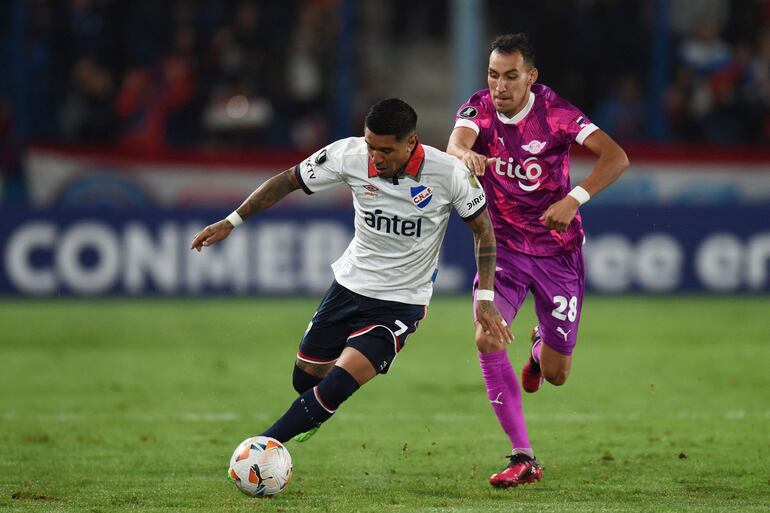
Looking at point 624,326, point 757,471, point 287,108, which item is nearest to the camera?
point 757,471

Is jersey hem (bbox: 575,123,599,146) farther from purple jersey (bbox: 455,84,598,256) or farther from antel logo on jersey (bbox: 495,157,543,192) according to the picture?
antel logo on jersey (bbox: 495,157,543,192)

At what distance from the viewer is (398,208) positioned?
7.06 meters

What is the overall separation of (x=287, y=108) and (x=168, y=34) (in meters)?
2.26

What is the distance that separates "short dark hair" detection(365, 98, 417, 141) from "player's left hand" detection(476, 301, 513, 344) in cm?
101

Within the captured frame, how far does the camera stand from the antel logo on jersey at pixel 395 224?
7.09 meters

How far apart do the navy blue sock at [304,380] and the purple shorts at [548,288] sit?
1.15 metres

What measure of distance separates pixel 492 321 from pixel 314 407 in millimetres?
1041

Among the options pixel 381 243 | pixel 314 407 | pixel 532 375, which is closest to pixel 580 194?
pixel 381 243

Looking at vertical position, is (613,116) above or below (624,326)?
above

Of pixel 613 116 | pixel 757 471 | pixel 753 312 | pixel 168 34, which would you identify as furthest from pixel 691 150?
pixel 757 471

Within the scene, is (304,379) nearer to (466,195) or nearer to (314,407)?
(314,407)

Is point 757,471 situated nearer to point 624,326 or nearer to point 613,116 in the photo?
point 624,326

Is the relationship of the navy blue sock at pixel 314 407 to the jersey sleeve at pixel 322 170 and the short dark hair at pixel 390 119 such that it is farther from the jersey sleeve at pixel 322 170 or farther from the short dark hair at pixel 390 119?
the short dark hair at pixel 390 119

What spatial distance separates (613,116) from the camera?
63.5 feet
